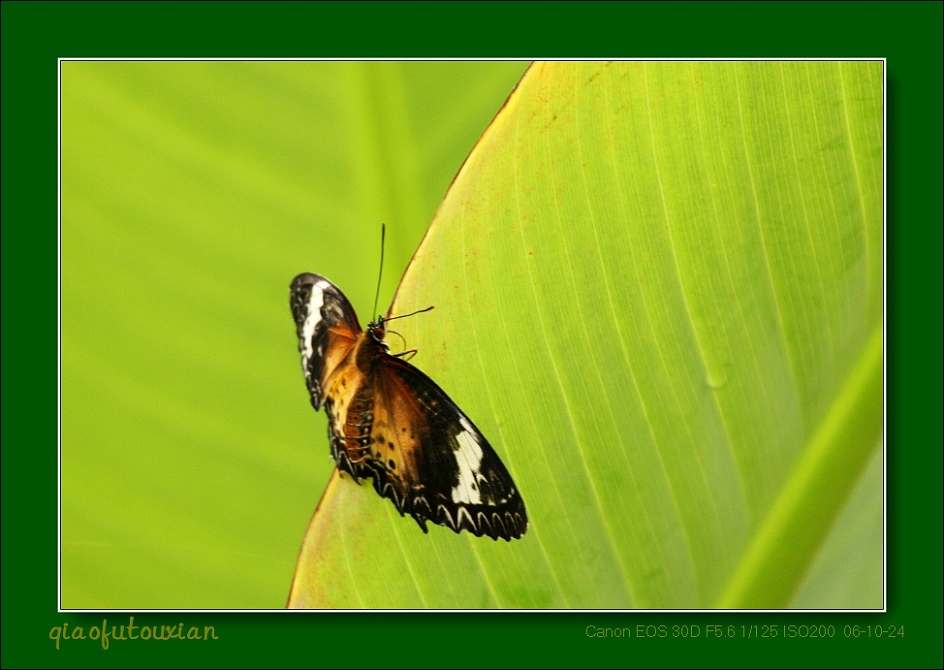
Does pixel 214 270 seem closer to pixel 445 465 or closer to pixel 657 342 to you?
pixel 445 465

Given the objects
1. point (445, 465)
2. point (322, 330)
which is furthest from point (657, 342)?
point (322, 330)

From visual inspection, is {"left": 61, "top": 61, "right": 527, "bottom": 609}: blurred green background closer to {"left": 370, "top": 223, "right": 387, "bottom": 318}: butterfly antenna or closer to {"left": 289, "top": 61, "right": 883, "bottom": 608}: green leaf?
{"left": 370, "top": 223, "right": 387, "bottom": 318}: butterfly antenna

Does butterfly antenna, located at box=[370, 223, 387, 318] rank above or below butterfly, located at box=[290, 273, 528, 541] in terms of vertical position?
above

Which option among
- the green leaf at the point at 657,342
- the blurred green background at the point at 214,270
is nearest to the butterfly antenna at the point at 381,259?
the blurred green background at the point at 214,270

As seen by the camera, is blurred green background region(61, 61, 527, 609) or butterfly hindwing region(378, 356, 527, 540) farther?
blurred green background region(61, 61, 527, 609)

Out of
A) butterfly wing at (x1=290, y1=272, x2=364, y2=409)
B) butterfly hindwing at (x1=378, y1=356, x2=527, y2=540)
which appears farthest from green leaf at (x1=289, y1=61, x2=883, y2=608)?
butterfly wing at (x1=290, y1=272, x2=364, y2=409)
